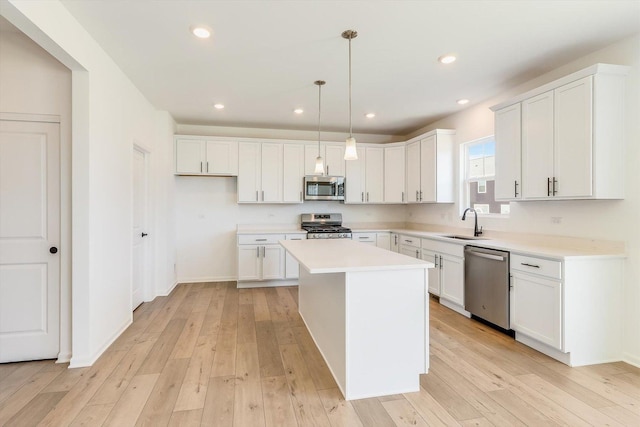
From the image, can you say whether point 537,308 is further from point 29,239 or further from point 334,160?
point 29,239

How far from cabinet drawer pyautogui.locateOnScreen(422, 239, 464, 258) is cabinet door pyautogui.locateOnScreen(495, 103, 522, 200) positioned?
71 centimetres

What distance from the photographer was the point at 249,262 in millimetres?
4887

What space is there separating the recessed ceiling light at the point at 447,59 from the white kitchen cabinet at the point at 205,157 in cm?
333

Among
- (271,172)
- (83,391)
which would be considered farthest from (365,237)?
(83,391)

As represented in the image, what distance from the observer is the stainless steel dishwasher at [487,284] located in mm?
3066

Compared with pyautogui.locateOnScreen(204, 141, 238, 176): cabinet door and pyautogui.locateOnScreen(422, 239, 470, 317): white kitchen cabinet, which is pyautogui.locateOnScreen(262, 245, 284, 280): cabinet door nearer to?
pyautogui.locateOnScreen(204, 141, 238, 176): cabinet door

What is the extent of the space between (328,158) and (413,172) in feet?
4.71

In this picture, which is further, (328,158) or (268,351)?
(328,158)

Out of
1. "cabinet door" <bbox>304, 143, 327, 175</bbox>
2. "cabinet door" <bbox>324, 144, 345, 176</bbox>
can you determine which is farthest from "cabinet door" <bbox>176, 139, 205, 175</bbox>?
"cabinet door" <bbox>324, 144, 345, 176</bbox>

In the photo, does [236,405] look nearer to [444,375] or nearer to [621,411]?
[444,375]

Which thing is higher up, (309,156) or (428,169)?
(309,156)

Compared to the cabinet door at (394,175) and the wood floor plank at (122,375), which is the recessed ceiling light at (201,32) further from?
the cabinet door at (394,175)

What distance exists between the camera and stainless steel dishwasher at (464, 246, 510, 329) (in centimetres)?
307

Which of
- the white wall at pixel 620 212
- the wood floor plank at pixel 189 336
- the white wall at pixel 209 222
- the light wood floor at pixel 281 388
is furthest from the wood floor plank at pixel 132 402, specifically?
the white wall at pixel 620 212
